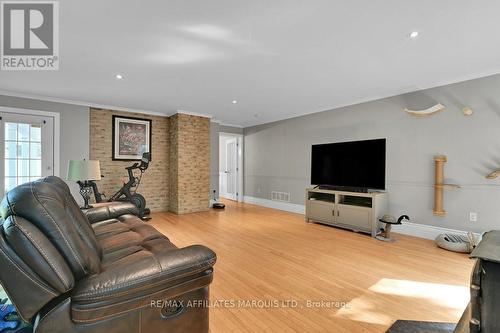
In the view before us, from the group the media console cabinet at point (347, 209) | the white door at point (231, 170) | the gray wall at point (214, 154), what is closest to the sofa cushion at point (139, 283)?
the media console cabinet at point (347, 209)

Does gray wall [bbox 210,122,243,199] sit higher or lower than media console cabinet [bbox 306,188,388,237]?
higher

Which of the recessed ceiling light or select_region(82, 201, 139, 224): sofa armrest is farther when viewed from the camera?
select_region(82, 201, 139, 224): sofa armrest

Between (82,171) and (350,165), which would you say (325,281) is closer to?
(350,165)

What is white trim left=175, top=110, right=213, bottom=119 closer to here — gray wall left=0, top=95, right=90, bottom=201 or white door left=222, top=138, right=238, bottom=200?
gray wall left=0, top=95, right=90, bottom=201

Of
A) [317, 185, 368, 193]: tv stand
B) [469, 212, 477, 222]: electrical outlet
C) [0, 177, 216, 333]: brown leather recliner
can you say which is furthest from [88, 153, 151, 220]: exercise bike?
[469, 212, 477, 222]: electrical outlet

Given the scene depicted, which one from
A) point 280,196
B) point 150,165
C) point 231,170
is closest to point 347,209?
point 280,196

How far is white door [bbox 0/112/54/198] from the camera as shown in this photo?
13.7 feet

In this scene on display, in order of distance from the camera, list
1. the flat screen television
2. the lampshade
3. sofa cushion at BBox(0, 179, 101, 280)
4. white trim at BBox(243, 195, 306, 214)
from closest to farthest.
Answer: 1. sofa cushion at BBox(0, 179, 101, 280)
2. the lampshade
3. the flat screen television
4. white trim at BBox(243, 195, 306, 214)

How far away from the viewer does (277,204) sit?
634 centimetres

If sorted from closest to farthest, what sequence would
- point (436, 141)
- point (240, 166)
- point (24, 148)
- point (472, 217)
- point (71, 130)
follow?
point (472, 217) → point (436, 141) → point (24, 148) → point (71, 130) → point (240, 166)

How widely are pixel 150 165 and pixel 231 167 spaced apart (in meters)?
2.97

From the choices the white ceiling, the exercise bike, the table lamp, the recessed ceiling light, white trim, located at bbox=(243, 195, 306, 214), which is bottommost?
white trim, located at bbox=(243, 195, 306, 214)

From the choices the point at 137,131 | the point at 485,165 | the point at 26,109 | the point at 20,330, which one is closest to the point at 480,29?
the point at 485,165

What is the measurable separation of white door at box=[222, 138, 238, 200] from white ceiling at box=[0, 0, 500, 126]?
3513mm
